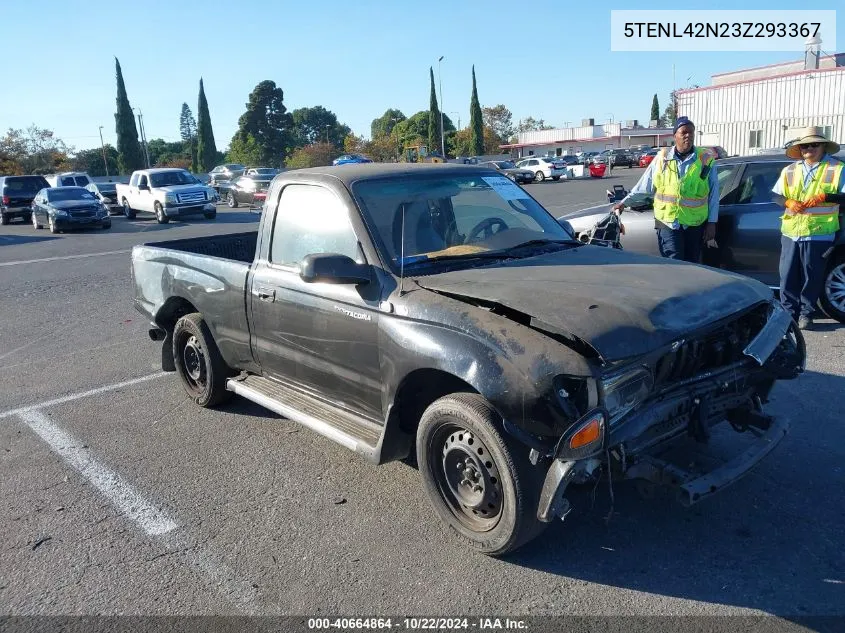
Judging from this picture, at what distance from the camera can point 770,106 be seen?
36.5 m

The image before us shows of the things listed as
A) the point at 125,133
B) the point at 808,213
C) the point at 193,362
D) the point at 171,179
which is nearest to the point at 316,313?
the point at 193,362

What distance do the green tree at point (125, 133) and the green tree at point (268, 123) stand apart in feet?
38.3

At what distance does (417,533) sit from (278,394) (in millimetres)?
1485

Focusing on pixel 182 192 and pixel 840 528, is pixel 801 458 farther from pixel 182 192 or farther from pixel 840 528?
pixel 182 192

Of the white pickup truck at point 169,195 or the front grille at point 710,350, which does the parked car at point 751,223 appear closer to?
the front grille at point 710,350

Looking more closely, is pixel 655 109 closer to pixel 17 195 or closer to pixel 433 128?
pixel 433 128

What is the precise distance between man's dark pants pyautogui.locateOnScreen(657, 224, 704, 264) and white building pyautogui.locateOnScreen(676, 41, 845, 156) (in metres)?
29.1

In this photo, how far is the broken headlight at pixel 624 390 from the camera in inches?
115

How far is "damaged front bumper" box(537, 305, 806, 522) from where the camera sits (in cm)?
288

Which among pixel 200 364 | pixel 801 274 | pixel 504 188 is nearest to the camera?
pixel 504 188

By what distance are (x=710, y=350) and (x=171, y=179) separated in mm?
24799

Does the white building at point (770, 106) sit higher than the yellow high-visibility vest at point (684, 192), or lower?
higher

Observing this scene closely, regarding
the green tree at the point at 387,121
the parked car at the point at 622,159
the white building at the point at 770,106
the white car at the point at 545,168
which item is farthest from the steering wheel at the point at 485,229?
the green tree at the point at 387,121

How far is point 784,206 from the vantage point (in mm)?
6590
